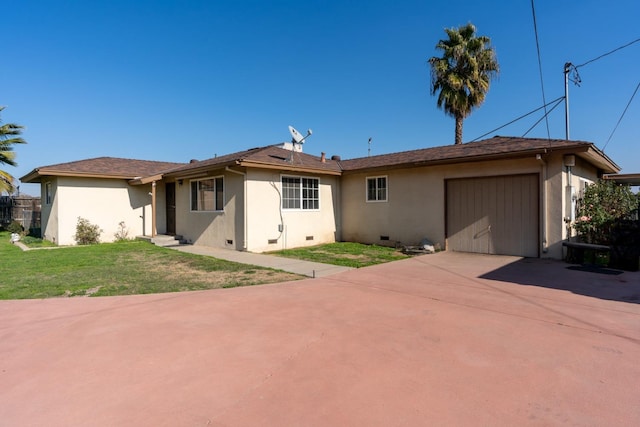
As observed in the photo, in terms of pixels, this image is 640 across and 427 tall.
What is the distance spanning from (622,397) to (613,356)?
3.29 feet

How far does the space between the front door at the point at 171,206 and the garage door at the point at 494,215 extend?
12.0 metres

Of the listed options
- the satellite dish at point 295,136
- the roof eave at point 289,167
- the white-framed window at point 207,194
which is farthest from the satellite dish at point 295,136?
the white-framed window at point 207,194

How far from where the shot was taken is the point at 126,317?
498 centimetres

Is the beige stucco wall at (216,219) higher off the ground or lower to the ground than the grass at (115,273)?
higher

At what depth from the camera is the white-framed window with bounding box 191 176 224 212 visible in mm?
13045

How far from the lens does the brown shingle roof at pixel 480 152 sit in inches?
371

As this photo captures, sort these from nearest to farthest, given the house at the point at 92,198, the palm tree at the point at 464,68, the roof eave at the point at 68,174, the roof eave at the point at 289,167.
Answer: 1. the roof eave at the point at 289,167
2. the roof eave at the point at 68,174
3. the house at the point at 92,198
4. the palm tree at the point at 464,68

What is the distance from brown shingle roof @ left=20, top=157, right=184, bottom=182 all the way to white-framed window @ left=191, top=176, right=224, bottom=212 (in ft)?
11.3

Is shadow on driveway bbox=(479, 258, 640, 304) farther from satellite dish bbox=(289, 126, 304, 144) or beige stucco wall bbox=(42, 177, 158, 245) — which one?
beige stucco wall bbox=(42, 177, 158, 245)

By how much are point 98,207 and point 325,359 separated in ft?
49.5

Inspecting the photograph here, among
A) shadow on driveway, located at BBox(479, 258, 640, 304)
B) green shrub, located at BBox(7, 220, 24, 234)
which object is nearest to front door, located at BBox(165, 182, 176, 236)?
green shrub, located at BBox(7, 220, 24, 234)

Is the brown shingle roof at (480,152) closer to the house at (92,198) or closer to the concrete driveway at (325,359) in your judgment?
the concrete driveway at (325,359)

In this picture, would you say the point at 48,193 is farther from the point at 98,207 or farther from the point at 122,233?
the point at 122,233

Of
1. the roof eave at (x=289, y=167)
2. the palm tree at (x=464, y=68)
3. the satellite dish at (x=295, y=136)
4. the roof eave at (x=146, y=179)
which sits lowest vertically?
the roof eave at (x=146, y=179)
